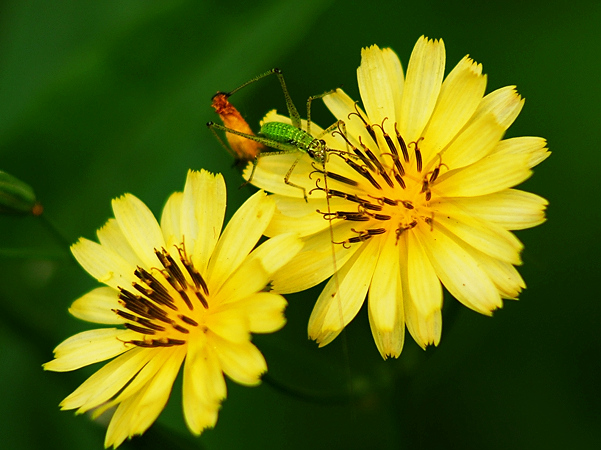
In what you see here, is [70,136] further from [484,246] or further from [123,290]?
[484,246]

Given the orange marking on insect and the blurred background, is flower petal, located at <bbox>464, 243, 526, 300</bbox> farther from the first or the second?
the orange marking on insect

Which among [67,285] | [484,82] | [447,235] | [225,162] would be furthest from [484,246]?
[67,285]

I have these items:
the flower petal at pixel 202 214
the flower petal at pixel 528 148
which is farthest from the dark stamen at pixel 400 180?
the flower petal at pixel 202 214

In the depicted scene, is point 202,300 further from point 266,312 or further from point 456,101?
point 456,101

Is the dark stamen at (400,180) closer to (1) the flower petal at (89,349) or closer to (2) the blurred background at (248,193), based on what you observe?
(2) the blurred background at (248,193)

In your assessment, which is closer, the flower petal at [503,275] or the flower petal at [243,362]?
the flower petal at [243,362]

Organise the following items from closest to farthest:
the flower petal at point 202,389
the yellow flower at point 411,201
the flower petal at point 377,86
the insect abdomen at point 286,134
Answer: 1. the flower petal at point 202,389
2. the yellow flower at point 411,201
3. the flower petal at point 377,86
4. the insect abdomen at point 286,134

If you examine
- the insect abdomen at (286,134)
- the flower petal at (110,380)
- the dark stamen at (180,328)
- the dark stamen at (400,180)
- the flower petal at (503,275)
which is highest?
the insect abdomen at (286,134)

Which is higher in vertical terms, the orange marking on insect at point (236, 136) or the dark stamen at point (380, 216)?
the orange marking on insect at point (236, 136)
